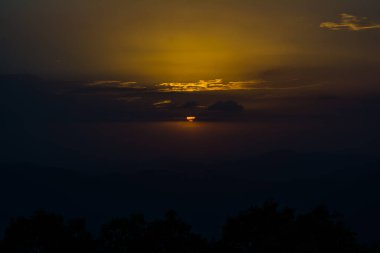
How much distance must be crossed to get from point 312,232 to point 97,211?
17515 cm

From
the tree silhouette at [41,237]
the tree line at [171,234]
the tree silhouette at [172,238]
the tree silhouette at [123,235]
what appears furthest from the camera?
the tree silhouette at [123,235]

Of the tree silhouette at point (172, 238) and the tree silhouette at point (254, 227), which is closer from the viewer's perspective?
the tree silhouette at point (254, 227)

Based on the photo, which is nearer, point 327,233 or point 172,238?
point 327,233

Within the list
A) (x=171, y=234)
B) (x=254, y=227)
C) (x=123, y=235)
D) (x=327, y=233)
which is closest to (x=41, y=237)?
(x=123, y=235)

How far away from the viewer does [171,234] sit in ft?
91.1

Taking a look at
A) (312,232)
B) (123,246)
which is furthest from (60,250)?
(312,232)

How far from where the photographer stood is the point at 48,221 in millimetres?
27203

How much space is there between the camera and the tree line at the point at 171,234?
2547 cm

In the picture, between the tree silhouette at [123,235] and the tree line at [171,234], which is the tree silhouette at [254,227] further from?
the tree silhouette at [123,235]

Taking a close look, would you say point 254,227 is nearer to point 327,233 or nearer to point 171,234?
point 327,233

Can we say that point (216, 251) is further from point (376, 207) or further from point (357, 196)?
point (357, 196)

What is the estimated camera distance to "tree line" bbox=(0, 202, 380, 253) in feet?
83.6

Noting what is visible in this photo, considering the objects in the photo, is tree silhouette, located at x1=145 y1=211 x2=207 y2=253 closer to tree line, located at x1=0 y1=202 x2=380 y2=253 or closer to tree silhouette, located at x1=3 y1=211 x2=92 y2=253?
tree line, located at x1=0 y1=202 x2=380 y2=253

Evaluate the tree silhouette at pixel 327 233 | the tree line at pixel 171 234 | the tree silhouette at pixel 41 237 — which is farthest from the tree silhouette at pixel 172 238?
the tree silhouette at pixel 327 233
